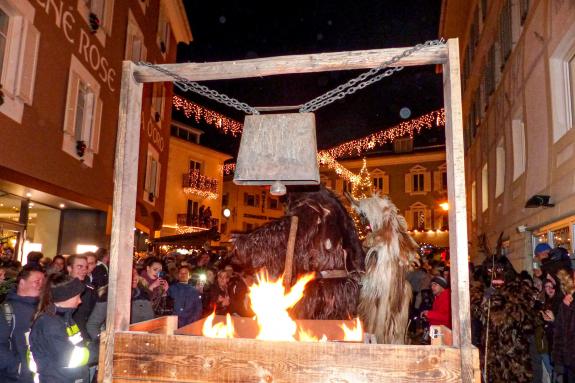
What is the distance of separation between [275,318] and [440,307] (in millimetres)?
3680

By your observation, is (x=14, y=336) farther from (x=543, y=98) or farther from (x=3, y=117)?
(x=543, y=98)

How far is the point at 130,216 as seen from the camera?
314cm

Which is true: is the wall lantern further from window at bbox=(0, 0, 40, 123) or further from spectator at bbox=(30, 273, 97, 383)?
Result: window at bbox=(0, 0, 40, 123)

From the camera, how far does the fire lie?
3596 mm

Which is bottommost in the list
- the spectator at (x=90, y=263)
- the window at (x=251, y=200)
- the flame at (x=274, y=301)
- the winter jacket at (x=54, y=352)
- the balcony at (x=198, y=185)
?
the winter jacket at (x=54, y=352)

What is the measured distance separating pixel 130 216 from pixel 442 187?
40.0m

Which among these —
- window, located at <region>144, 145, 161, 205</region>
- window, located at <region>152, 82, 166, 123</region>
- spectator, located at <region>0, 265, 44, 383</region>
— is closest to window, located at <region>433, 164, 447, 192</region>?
window, located at <region>152, 82, 166, 123</region>

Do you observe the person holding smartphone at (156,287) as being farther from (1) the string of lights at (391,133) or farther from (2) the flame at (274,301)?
(1) the string of lights at (391,133)

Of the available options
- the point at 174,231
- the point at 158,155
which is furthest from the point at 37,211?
the point at 174,231

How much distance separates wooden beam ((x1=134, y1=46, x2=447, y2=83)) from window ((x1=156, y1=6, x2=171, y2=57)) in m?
17.2

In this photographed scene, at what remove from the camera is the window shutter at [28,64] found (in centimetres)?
929

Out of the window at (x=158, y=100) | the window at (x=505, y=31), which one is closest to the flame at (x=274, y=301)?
the window at (x=505, y=31)

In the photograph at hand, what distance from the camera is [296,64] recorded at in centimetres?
312

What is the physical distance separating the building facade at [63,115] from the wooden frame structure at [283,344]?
697 centimetres
